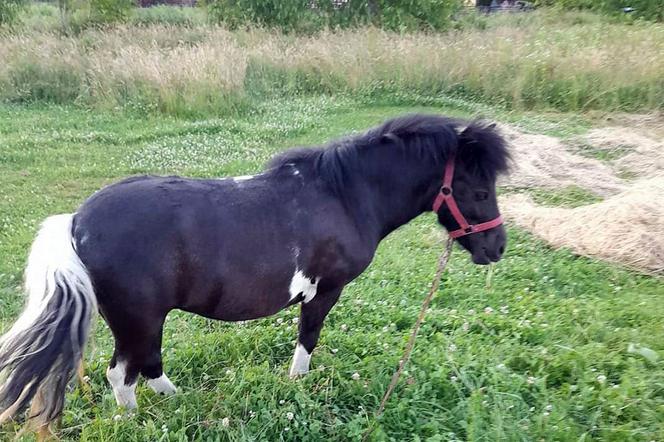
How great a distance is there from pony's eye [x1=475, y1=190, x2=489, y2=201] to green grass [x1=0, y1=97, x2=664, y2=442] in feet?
3.24

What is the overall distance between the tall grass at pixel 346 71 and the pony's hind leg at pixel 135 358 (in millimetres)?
8159

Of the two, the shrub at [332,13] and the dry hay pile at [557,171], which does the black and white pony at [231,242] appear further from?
the shrub at [332,13]

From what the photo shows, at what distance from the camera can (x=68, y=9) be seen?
19.1 metres

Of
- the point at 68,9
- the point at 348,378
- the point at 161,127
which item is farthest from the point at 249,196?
the point at 68,9

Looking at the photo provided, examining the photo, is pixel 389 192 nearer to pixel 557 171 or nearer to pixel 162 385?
pixel 162 385

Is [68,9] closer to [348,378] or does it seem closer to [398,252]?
[398,252]

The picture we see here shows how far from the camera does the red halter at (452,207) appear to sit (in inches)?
123

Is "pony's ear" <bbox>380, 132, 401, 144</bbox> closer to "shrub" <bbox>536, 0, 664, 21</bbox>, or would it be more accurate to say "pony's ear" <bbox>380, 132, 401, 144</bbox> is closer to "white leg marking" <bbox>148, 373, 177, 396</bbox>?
"white leg marking" <bbox>148, 373, 177, 396</bbox>

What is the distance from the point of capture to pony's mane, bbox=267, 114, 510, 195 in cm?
307

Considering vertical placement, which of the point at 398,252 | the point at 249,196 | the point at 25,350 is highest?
the point at 249,196

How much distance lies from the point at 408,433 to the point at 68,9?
20.7 meters

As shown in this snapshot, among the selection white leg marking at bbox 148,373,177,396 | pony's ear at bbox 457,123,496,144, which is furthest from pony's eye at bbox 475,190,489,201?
white leg marking at bbox 148,373,177,396

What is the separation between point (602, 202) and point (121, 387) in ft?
16.9

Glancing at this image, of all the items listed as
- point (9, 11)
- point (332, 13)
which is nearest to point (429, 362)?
point (332, 13)
